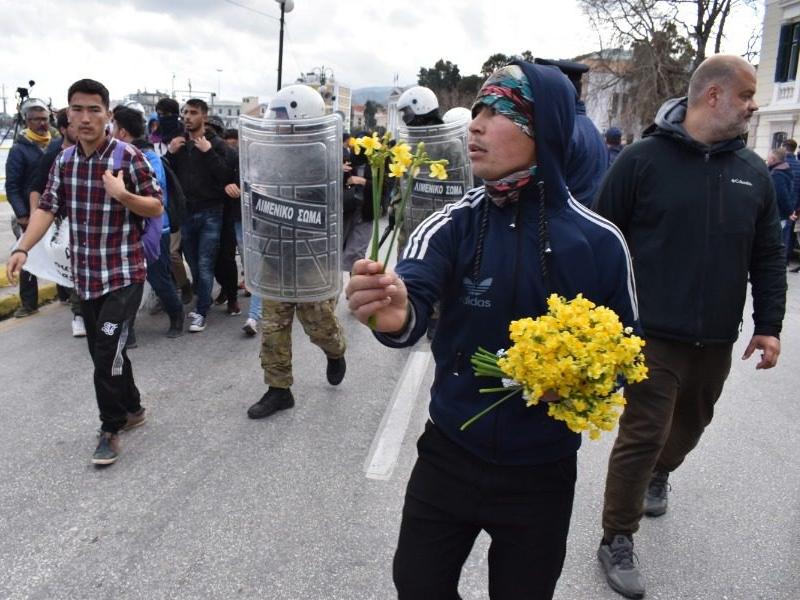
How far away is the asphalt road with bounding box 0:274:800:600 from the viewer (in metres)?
2.79

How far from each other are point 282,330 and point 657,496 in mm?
2469

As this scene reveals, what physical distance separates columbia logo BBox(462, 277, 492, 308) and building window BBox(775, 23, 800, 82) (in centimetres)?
2870

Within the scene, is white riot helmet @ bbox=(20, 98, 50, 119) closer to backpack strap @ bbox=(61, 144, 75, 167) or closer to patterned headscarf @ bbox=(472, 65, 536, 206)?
backpack strap @ bbox=(61, 144, 75, 167)

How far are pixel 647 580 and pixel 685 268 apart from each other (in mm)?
1344

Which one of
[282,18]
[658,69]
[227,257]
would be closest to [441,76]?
[658,69]

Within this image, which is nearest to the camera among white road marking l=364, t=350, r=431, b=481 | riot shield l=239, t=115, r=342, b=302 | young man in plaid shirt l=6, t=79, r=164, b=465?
young man in plaid shirt l=6, t=79, r=164, b=465

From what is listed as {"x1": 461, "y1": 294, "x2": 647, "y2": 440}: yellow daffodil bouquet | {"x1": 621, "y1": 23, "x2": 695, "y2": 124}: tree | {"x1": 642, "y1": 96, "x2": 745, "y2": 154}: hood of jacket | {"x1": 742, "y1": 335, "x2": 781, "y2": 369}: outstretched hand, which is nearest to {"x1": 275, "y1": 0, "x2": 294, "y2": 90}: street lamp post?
{"x1": 642, "y1": 96, "x2": 745, "y2": 154}: hood of jacket

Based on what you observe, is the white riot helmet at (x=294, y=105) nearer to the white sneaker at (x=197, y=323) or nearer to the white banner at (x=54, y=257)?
the white banner at (x=54, y=257)

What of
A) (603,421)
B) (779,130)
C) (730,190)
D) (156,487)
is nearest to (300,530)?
(156,487)

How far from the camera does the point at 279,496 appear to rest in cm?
341

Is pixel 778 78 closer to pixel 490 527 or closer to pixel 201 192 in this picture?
pixel 201 192

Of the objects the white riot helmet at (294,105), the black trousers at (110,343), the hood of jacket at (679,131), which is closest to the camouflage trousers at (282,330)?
the black trousers at (110,343)

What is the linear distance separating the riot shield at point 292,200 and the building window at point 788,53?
26990mm

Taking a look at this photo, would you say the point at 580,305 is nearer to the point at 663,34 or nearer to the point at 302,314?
the point at 302,314
